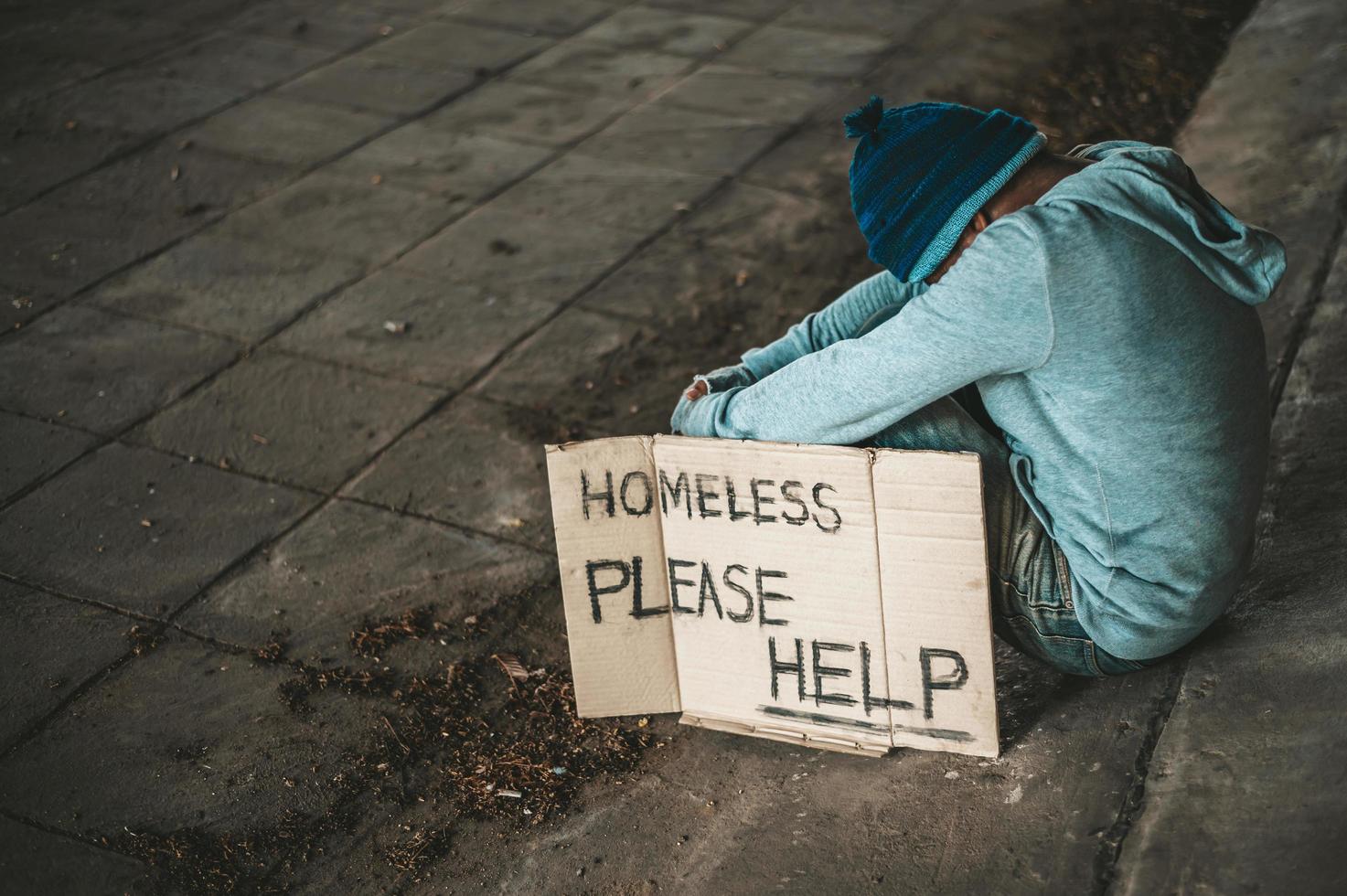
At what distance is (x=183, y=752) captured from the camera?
265 cm

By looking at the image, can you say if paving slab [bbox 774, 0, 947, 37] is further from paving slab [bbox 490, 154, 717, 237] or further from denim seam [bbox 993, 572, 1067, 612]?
denim seam [bbox 993, 572, 1067, 612]

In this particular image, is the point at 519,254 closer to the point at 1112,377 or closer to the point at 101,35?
the point at 1112,377

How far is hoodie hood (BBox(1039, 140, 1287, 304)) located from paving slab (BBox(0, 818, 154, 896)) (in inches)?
81.2

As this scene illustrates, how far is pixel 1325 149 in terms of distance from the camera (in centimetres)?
500

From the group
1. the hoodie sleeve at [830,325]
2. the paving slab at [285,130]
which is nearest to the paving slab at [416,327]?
the paving slab at [285,130]

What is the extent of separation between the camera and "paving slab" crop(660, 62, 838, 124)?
6.07m

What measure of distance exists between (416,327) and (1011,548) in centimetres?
265

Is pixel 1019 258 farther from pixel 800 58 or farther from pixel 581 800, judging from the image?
pixel 800 58

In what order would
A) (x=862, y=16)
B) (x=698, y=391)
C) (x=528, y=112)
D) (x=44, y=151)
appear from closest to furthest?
1. (x=698, y=391)
2. (x=44, y=151)
3. (x=528, y=112)
4. (x=862, y=16)

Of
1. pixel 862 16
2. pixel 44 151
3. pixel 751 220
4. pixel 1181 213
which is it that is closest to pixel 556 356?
pixel 751 220

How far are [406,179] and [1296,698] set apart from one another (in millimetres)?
4259

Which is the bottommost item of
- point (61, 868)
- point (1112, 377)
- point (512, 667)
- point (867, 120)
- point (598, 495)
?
point (512, 667)

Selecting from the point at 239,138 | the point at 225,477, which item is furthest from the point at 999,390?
the point at 239,138

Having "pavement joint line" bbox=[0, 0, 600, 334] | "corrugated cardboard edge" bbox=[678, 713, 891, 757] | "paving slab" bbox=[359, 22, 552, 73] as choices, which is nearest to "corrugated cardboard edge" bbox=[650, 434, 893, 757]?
"corrugated cardboard edge" bbox=[678, 713, 891, 757]
